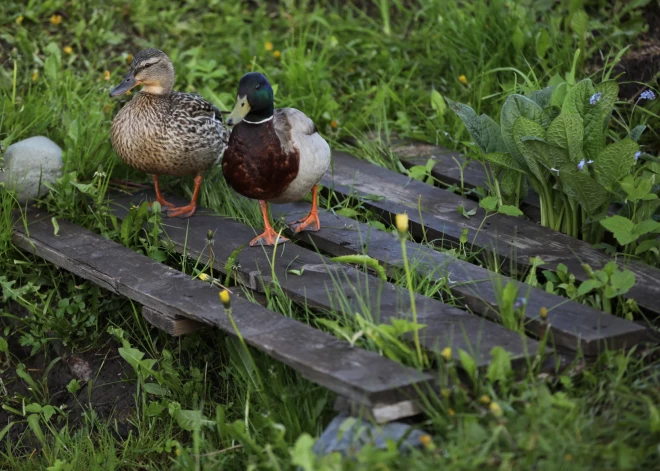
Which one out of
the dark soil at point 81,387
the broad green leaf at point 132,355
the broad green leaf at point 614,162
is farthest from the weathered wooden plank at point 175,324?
the broad green leaf at point 614,162

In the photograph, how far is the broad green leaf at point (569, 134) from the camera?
10.7 ft

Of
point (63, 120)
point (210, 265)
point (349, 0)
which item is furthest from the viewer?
point (349, 0)

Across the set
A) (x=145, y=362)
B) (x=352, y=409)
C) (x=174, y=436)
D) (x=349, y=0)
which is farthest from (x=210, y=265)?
(x=349, y=0)

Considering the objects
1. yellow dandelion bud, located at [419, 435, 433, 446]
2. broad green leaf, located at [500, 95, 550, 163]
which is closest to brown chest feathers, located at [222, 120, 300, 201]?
Result: broad green leaf, located at [500, 95, 550, 163]

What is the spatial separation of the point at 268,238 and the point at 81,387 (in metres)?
0.99

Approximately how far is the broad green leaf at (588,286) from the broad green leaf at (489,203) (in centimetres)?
75

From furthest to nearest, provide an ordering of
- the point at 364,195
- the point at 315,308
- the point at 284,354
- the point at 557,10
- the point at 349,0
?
the point at 349,0 < the point at 557,10 < the point at 364,195 < the point at 315,308 < the point at 284,354

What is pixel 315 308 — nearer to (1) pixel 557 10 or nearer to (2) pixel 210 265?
(2) pixel 210 265

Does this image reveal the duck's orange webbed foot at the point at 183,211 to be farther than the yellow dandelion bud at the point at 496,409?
Yes

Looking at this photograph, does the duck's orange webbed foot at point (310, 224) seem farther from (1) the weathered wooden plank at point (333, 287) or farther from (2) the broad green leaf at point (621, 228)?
(2) the broad green leaf at point (621, 228)

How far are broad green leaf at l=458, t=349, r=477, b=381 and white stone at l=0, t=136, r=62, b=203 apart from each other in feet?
7.42

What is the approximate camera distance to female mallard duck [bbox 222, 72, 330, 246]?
11.2ft

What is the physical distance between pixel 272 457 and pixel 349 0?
4.10 metres

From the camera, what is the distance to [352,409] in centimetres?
259
